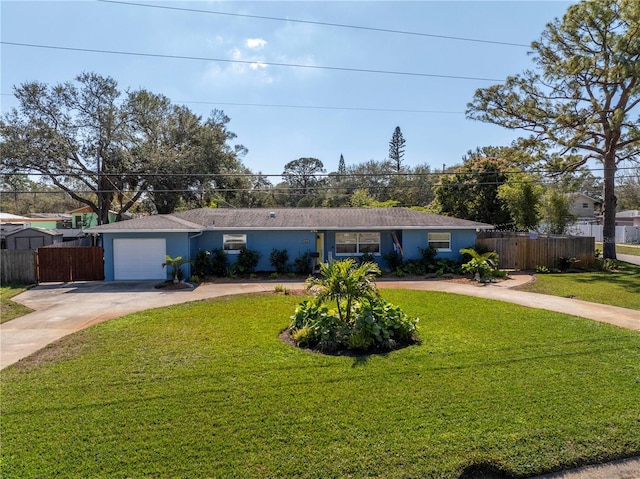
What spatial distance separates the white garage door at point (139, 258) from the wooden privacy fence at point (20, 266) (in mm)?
2933

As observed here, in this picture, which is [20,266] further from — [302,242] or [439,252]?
[439,252]

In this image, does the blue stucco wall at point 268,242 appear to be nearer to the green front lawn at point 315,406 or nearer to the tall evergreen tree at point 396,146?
the green front lawn at point 315,406

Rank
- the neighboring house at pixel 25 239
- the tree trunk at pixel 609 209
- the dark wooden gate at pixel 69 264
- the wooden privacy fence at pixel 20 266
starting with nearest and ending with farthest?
1. the wooden privacy fence at pixel 20 266
2. the dark wooden gate at pixel 69 264
3. the neighboring house at pixel 25 239
4. the tree trunk at pixel 609 209

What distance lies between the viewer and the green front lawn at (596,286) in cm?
1164

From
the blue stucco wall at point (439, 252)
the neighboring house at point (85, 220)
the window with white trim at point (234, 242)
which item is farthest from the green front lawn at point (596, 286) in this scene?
the neighboring house at point (85, 220)

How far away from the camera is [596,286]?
45.8 ft

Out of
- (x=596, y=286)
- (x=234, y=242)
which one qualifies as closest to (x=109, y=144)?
(x=234, y=242)

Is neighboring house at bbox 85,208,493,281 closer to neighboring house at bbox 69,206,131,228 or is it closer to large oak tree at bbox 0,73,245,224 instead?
large oak tree at bbox 0,73,245,224

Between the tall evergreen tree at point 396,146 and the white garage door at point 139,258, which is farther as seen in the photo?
the tall evergreen tree at point 396,146

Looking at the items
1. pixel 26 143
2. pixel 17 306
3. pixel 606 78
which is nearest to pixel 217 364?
pixel 17 306

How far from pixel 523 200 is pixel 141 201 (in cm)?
3114

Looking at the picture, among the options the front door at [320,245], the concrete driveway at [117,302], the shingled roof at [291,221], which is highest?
the shingled roof at [291,221]

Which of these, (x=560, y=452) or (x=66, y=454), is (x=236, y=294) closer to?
(x=66, y=454)

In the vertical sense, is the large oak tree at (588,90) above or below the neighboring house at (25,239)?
above
